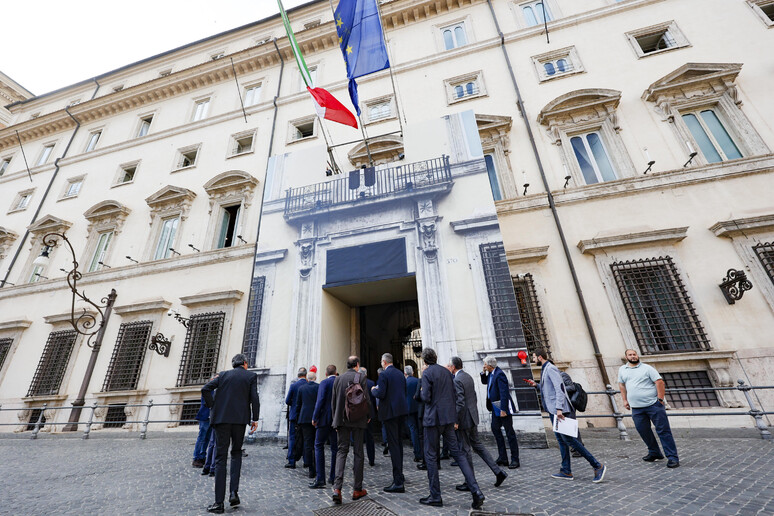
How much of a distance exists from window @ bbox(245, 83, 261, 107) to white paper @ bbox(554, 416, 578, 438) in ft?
58.5

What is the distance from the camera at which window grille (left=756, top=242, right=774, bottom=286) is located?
7629 mm

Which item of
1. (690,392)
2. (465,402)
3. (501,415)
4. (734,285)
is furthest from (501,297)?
(734,285)

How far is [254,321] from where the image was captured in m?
9.17

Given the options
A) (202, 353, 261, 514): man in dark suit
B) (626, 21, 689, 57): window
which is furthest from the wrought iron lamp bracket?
(202, 353, 261, 514): man in dark suit

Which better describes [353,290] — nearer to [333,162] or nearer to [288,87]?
[333,162]

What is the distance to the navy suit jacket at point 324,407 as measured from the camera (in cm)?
493

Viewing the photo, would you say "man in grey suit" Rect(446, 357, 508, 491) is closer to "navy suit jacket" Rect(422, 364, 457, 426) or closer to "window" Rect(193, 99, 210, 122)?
"navy suit jacket" Rect(422, 364, 457, 426)

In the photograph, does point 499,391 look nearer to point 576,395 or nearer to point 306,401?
point 576,395

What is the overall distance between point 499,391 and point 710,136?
10363 millimetres

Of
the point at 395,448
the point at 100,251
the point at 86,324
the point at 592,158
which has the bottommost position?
the point at 395,448

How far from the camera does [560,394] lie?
4578 mm

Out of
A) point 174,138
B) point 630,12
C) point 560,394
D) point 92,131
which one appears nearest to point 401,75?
point 630,12

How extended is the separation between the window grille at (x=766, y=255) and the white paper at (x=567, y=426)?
725 centimetres

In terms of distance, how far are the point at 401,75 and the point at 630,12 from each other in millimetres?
8962
